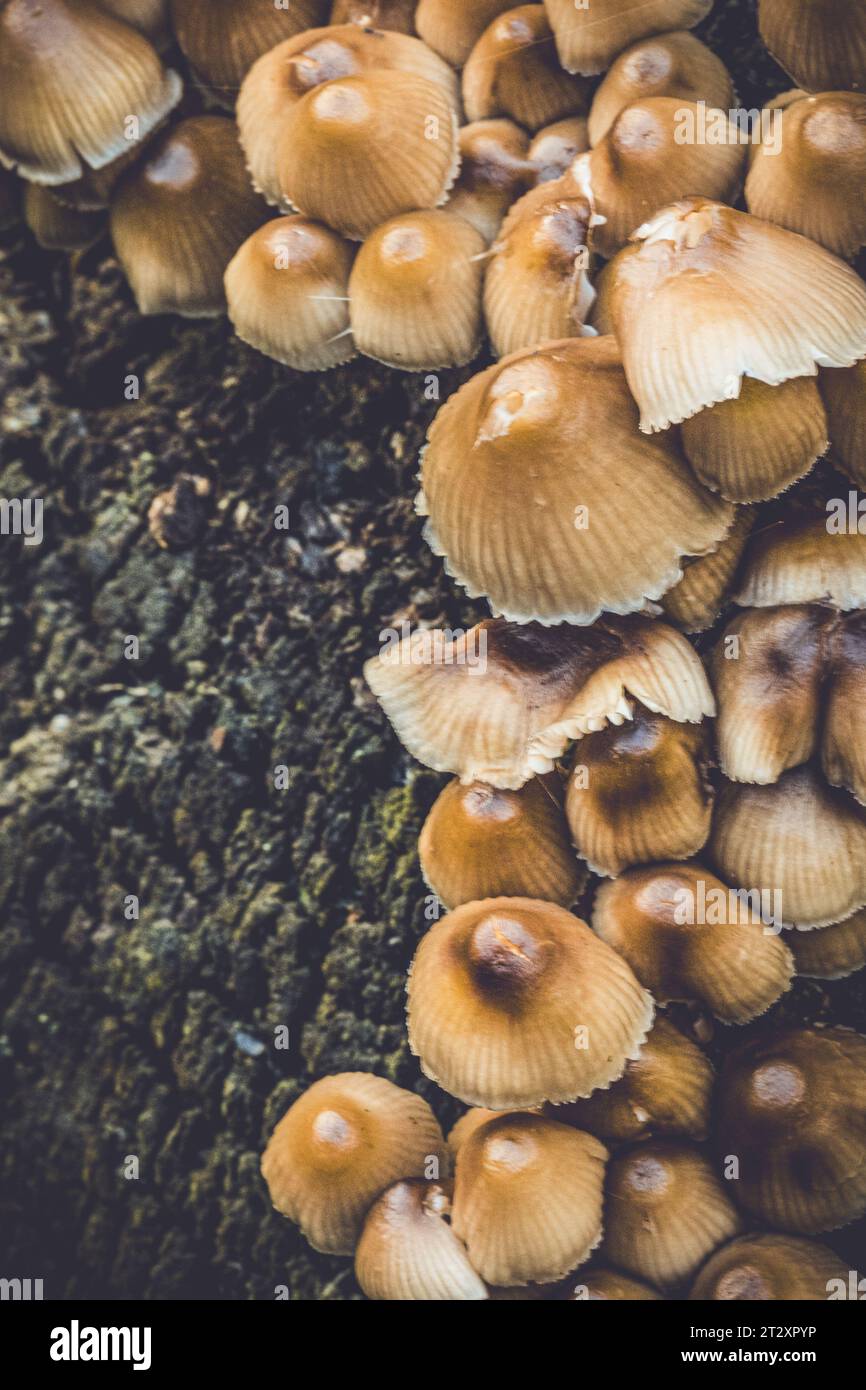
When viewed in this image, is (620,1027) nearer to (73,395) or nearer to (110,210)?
(73,395)

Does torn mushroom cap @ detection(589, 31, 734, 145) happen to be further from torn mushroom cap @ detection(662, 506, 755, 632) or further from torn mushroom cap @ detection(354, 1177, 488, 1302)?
torn mushroom cap @ detection(354, 1177, 488, 1302)

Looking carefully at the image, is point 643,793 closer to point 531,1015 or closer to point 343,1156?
point 531,1015

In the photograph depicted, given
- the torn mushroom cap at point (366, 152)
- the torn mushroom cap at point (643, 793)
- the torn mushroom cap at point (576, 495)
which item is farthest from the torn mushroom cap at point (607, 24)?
the torn mushroom cap at point (643, 793)

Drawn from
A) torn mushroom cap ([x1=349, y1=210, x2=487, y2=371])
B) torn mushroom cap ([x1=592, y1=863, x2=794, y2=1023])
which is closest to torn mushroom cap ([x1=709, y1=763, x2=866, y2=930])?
torn mushroom cap ([x1=592, y1=863, x2=794, y2=1023])

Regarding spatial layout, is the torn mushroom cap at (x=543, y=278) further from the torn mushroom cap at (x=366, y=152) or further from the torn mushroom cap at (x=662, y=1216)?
the torn mushroom cap at (x=662, y=1216)

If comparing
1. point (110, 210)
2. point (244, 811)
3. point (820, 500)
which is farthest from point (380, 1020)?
point (110, 210)

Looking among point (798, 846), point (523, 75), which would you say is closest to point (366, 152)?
point (523, 75)
